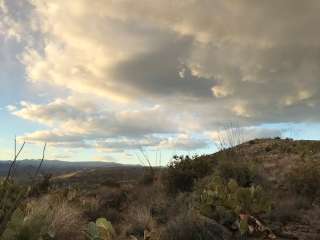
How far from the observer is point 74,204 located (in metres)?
11.9

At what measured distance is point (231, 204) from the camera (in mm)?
8992

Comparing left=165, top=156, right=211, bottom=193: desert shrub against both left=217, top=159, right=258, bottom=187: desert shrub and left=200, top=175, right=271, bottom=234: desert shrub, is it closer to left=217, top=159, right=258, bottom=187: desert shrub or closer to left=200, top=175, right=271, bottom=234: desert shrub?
left=217, top=159, right=258, bottom=187: desert shrub

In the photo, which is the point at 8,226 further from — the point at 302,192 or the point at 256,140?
the point at 256,140

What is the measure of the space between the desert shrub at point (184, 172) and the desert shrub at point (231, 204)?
17.6 feet

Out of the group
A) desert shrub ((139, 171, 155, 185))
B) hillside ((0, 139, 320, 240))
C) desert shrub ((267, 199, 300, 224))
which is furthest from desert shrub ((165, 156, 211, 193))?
desert shrub ((267, 199, 300, 224))

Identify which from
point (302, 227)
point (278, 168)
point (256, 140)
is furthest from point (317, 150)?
point (302, 227)

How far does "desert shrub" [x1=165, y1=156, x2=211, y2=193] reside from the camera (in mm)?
15438

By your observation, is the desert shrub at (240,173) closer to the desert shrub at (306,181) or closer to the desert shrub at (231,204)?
the desert shrub at (306,181)

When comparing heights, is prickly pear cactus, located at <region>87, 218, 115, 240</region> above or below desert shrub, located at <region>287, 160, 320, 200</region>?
below

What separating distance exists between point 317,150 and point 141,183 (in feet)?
30.4

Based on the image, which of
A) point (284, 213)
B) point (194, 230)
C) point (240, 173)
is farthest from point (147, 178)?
point (194, 230)

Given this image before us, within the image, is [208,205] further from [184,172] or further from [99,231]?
[184,172]

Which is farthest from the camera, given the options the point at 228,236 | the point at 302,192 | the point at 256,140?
the point at 256,140

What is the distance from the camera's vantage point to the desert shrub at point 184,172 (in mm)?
15438
